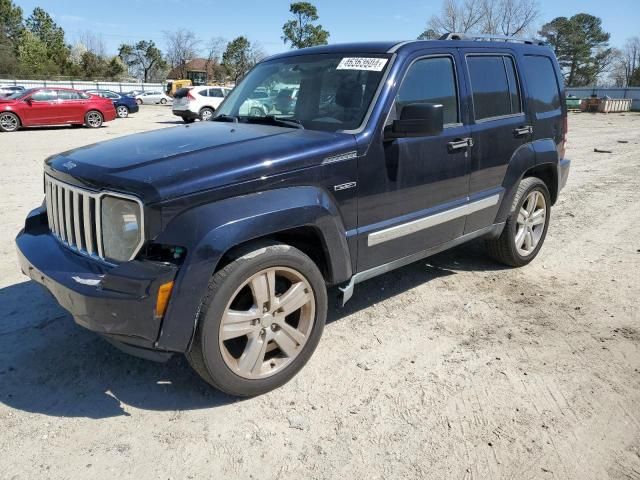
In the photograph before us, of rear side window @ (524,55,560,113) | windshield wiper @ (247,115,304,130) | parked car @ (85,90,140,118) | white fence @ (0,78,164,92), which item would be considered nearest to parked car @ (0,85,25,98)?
parked car @ (85,90,140,118)

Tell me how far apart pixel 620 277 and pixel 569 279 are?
50 centimetres

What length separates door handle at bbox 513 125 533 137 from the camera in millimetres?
4431

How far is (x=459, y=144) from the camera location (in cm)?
386

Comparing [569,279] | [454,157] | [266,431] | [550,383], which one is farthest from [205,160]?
[569,279]

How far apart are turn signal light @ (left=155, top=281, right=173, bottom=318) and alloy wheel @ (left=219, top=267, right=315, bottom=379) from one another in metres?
0.33

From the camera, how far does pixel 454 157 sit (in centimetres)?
386

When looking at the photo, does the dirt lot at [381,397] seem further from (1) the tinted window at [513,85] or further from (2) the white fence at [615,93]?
(2) the white fence at [615,93]

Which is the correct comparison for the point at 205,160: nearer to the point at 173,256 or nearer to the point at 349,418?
the point at 173,256

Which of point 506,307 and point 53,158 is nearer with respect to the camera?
point 53,158

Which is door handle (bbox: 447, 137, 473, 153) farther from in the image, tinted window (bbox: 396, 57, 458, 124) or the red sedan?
the red sedan

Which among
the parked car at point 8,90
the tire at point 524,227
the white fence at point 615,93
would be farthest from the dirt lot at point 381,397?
the white fence at point 615,93

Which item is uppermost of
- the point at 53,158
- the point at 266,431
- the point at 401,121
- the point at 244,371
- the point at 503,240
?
the point at 401,121

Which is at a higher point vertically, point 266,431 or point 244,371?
point 244,371

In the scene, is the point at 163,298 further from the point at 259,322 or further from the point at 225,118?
the point at 225,118
